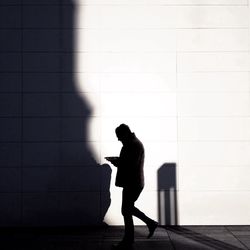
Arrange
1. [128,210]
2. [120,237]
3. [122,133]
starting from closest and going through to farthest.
A: [122,133]
[128,210]
[120,237]

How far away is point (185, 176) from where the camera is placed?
7422 millimetres

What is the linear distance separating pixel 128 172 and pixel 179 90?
2.21 m

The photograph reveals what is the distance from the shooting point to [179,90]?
743 centimetres

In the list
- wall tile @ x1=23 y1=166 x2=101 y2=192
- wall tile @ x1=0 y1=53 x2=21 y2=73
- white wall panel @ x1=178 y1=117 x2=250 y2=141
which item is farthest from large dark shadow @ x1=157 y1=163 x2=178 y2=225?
wall tile @ x1=0 y1=53 x2=21 y2=73

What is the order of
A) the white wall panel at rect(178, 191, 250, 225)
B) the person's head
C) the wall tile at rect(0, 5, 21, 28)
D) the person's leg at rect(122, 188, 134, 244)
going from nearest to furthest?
the person's head → the person's leg at rect(122, 188, 134, 244) → the white wall panel at rect(178, 191, 250, 225) → the wall tile at rect(0, 5, 21, 28)

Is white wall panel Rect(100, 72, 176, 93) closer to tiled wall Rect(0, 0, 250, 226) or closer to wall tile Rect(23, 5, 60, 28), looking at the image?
tiled wall Rect(0, 0, 250, 226)

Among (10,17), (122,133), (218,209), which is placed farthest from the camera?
(10,17)

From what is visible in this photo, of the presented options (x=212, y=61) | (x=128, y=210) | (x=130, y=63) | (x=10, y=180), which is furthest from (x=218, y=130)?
(x=10, y=180)

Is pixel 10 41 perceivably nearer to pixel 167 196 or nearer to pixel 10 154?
pixel 10 154

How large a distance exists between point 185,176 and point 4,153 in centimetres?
319

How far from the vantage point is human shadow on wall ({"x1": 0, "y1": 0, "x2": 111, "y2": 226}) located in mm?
7398

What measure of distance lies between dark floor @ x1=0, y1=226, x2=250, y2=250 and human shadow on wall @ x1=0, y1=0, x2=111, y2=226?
1.33ft

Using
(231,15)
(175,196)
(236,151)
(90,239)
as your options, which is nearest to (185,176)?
(175,196)

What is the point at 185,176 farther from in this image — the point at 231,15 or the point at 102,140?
the point at 231,15
